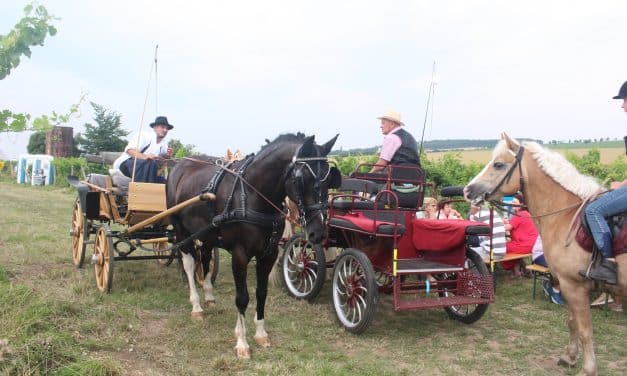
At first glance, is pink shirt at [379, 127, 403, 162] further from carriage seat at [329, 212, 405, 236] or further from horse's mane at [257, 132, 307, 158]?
horse's mane at [257, 132, 307, 158]

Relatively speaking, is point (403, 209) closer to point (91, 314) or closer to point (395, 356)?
point (395, 356)

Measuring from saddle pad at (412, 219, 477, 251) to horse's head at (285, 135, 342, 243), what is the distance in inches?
65.3

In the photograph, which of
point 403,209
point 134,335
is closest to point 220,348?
point 134,335

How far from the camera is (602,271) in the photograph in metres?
3.81

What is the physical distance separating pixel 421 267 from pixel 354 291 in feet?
2.45

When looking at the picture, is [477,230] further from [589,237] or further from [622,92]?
[622,92]

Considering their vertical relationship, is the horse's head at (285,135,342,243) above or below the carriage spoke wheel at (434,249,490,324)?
above

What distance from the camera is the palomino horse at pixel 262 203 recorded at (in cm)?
407

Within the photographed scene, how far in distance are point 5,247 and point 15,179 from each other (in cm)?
2589

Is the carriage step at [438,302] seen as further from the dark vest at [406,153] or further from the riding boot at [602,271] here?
the dark vest at [406,153]

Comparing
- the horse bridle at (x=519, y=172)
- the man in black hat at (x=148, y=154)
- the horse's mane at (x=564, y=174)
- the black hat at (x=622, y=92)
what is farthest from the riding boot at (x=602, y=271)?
the man in black hat at (x=148, y=154)

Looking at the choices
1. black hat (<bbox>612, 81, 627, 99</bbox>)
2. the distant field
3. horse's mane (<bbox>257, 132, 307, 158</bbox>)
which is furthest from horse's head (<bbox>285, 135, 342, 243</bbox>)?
the distant field

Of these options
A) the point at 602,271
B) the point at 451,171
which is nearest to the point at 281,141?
the point at 602,271

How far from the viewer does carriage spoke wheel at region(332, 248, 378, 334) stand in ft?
16.0
